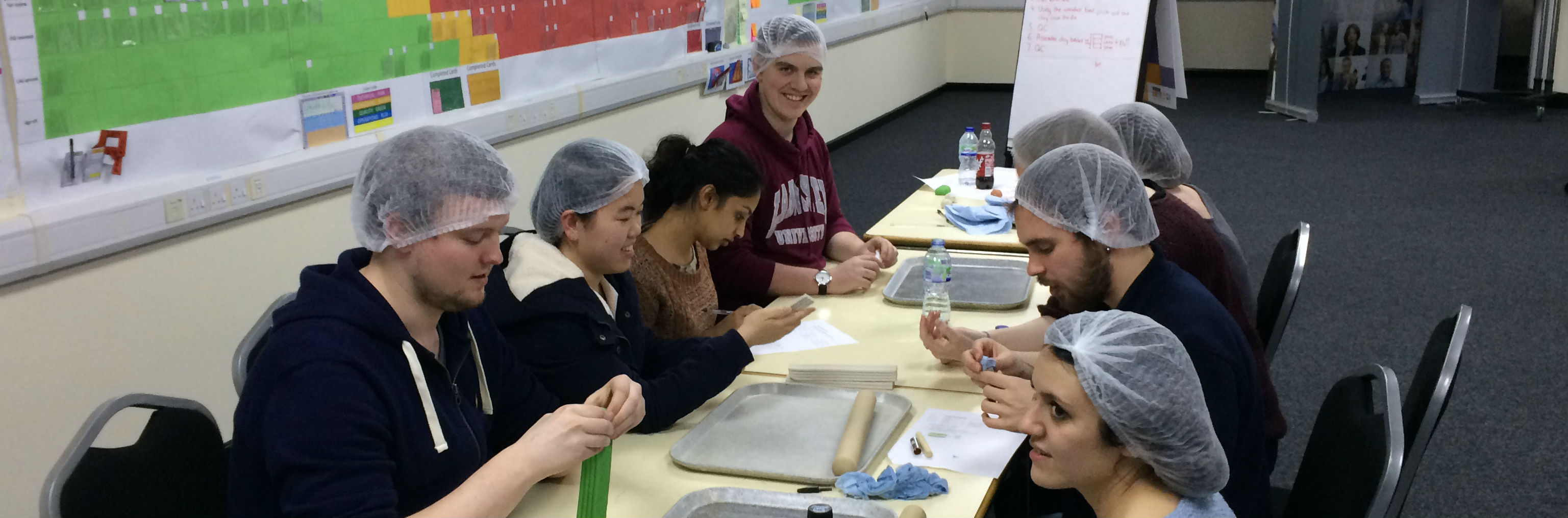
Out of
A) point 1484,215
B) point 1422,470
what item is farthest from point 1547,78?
point 1422,470

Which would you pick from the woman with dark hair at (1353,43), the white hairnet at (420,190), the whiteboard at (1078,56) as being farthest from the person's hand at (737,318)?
the woman with dark hair at (1353,43)

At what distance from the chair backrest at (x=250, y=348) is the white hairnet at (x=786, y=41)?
1.79 meters

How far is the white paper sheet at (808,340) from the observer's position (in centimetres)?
259

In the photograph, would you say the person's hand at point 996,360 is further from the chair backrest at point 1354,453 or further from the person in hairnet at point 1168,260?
the chair backrest at point 1354,453

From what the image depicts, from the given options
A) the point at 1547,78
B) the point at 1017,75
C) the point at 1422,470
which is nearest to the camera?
the point at 1422,470

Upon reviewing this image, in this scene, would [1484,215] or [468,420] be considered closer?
[468,420]

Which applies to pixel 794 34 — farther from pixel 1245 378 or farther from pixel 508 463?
pixel 508 463

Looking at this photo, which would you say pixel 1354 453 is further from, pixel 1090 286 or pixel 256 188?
pixel 256 188

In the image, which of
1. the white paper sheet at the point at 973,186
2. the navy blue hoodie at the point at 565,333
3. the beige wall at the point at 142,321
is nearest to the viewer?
the navy blue hoodie at the point at 565,333

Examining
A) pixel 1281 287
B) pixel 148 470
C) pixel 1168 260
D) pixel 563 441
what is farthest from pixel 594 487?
pixel 1281 287

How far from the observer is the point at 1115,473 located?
1558 mm

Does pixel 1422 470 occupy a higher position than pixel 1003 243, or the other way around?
pixel 1003 243

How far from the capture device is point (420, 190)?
1620 millimetres

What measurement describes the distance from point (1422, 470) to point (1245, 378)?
1.87 m
